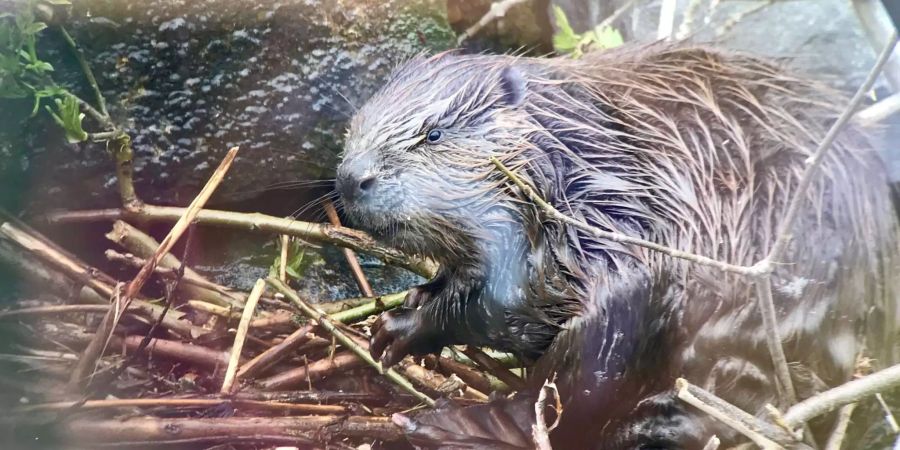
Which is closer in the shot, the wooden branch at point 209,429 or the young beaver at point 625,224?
the young beaver at point 625,224

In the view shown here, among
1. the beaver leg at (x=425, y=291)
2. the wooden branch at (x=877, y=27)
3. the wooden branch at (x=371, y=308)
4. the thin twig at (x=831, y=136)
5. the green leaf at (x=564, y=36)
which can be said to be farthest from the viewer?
the green leaf at (x=564, y=36)

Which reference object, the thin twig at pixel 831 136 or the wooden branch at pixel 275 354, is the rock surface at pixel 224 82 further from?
the thin twig at pixel 831 136

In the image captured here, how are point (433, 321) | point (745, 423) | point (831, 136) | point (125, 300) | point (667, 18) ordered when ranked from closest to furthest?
point (831, 136), point (745, 423), point (125, 300), point (433, 321), point (667, 18)

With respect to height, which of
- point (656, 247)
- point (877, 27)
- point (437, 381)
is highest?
point (877, 27)

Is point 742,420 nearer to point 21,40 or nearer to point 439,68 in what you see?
point 439,68

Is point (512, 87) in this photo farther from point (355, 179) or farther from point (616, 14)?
point (616, 14)

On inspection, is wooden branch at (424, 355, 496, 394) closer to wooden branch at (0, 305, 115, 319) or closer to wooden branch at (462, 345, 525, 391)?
wooden branch at (462, 345, 525, 391)

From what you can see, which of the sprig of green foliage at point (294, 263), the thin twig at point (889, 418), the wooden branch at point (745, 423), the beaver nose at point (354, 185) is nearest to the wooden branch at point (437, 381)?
the sprig of green foliage at point (294, 263)

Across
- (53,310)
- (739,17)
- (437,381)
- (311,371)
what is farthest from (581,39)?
(53,310)

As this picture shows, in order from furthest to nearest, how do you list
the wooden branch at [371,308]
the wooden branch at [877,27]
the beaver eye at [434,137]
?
the wooden branch at [371,308] → the beaver eye at [434,137] → the wooden branch at [877,27]

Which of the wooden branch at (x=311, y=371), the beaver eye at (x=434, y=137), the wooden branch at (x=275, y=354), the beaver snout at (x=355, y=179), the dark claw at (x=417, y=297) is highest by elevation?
the beaver eye at (x=434, y=137)
